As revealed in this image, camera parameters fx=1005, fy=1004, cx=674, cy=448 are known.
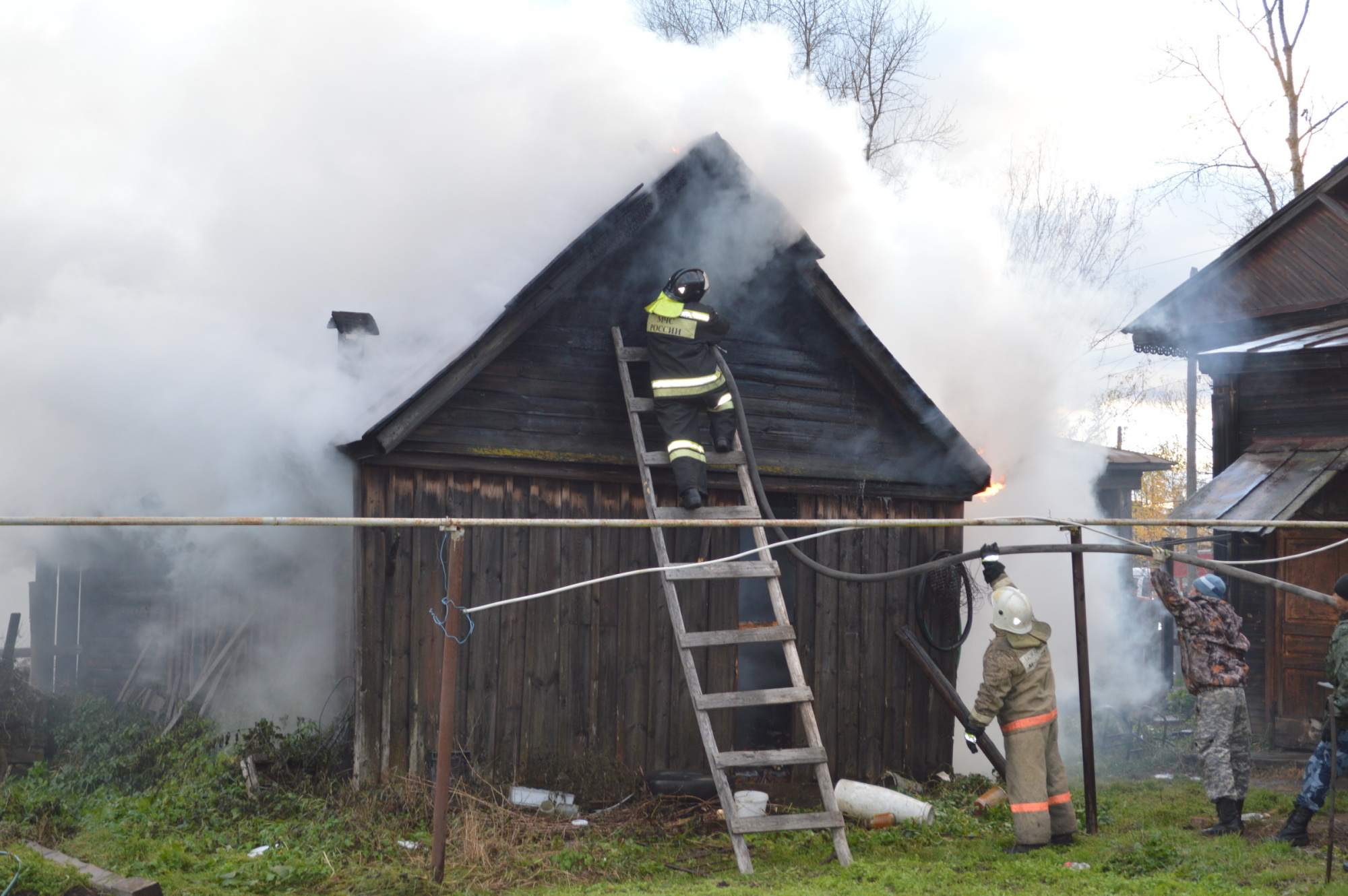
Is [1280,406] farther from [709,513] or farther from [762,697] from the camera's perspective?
[762,697]

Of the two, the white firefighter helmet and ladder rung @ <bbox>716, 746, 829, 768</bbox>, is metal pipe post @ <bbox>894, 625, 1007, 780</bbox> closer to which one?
the white firefighter helmet

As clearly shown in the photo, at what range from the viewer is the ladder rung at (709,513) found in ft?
23.1

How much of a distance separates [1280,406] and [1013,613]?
723 centimetres

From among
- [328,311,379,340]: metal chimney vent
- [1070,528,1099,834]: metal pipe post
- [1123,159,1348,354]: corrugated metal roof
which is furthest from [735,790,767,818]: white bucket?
[1123,159,1348,354]: corrugated metal roof

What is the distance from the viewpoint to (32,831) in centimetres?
654

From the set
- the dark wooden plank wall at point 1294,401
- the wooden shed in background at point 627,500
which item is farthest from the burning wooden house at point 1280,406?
the wooden shed in background at point 627,500

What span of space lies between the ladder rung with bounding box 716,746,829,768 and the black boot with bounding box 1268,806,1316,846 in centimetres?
323

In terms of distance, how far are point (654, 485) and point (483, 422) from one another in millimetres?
1454

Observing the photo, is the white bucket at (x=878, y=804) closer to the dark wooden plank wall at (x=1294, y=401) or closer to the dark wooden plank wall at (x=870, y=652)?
the dark wooden plank wall at (x=870, y=652)

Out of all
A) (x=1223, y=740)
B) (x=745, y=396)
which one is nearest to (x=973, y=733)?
(x=1223, y=740)

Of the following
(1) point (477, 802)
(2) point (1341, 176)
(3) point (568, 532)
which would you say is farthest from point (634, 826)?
(2) point (1341, 176)

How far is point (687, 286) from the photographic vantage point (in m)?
7.43

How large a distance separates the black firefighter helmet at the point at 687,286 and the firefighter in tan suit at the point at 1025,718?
277 centimetres

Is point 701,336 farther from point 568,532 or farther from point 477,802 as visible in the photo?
point 477,802
